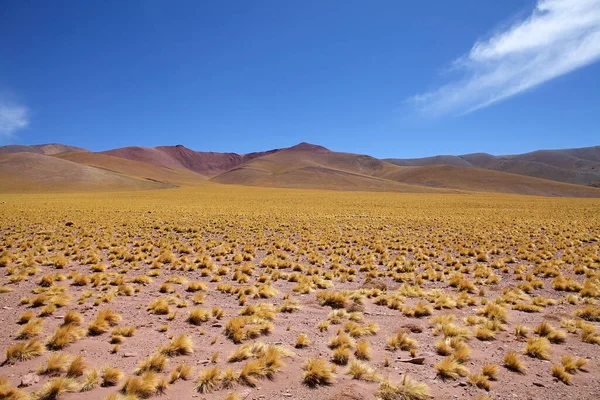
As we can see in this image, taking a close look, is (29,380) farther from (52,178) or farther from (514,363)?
(52,178)

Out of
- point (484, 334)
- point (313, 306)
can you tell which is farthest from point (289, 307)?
point (484, 334)

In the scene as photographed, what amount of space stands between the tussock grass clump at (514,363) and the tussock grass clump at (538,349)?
0.60 meters

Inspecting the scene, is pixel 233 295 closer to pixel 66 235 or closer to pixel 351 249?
pixel 351 249

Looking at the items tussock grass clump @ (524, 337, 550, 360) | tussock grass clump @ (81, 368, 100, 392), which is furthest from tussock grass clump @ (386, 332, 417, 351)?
tussock grass clump @ (81, 368, 100, 392)

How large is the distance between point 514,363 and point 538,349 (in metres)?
0.95

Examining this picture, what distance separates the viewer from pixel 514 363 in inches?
233

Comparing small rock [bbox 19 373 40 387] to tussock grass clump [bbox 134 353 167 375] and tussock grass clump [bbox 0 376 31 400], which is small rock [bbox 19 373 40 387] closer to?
tussock grass clump [bbox 0 376 31 400]

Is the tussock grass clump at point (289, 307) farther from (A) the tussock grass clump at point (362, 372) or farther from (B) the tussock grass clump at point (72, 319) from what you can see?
(B) the tussock grass clump at point (72, 319)

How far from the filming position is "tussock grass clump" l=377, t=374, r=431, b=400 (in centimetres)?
495

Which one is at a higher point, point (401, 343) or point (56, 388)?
point (56, 388)

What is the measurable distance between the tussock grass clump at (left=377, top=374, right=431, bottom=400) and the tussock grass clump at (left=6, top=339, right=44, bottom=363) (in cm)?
584

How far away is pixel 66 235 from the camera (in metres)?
19.6

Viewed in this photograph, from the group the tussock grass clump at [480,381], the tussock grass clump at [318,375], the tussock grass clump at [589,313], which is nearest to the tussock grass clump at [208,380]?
the tussock grass clump at [318,375]

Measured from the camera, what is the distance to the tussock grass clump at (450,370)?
5.62m
